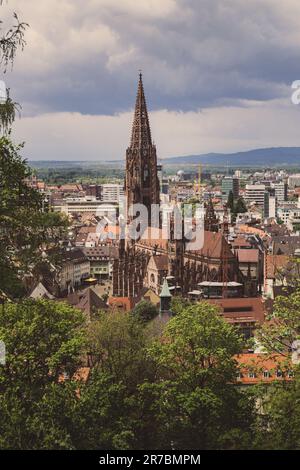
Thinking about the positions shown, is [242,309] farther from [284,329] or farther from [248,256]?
[248,256]

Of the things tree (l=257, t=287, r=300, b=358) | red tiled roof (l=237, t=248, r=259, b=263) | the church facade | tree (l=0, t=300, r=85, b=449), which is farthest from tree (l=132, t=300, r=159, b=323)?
red tiled roof (l=237, t=248, r=259, b=263)

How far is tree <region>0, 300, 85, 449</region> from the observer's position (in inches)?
757

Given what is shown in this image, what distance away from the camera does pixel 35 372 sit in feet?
73.4

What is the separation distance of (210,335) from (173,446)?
5.45m

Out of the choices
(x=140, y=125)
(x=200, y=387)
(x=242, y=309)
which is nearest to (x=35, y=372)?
(x=200, y=387)

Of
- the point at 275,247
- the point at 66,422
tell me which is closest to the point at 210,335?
the point at 66,422

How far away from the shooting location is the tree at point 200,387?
22562 mm

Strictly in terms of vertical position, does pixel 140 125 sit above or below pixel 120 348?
above

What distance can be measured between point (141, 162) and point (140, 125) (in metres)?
4.91

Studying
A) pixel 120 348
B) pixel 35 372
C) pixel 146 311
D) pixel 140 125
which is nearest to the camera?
pixel 35 372

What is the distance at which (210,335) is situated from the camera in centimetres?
2659

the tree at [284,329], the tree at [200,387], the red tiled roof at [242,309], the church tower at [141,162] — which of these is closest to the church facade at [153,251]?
the church tower at [141,162]

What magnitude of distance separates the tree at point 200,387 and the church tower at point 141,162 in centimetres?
6114
